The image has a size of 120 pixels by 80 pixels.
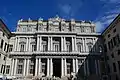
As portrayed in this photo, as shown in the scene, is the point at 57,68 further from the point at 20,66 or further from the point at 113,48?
the point at 113,48

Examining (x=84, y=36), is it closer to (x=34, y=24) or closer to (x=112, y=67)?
(x=112, y=67)

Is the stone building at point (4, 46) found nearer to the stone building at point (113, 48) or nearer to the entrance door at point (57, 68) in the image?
the entrance door at point (57, 68)

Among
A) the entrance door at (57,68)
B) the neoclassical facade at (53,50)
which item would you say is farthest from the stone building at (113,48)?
the entrance door at (57,68)

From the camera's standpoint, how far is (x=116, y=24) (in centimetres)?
3669

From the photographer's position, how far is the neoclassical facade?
131 feet

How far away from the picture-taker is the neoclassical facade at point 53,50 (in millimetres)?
40000

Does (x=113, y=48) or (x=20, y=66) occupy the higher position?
(x=113, y=48)

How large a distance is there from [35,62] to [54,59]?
5.65m

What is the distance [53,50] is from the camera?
4200 cm

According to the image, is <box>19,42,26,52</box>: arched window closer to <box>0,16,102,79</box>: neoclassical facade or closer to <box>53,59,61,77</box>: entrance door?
<box>0,16,102,79</box>: neoclassical facade

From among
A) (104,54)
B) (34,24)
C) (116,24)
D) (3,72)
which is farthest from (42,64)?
(116,24)

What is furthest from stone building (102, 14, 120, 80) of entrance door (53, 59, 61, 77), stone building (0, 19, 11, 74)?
stone building (0, 19, 11, 74)

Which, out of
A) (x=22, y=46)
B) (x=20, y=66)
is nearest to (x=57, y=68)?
(x=20, y=66)

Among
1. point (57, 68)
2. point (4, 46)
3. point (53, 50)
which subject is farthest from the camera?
point (57, 68)
